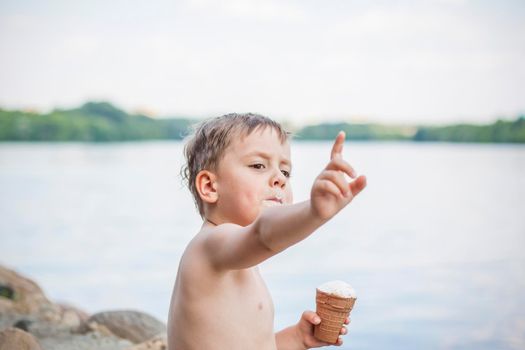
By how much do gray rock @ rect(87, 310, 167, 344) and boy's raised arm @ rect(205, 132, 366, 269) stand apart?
2783 mm

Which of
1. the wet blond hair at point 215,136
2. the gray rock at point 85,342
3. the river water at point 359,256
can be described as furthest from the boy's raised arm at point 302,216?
the river water at point 359,256

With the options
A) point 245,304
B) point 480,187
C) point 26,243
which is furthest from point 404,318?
point 480,187

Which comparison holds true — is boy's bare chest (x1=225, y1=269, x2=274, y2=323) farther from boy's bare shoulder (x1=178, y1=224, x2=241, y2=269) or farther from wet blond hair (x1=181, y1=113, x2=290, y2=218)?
wet blond hair (x1=181, y1=113, x2=290, y2=218)

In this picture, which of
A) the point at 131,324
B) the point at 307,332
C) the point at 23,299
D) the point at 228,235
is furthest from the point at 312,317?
the point at 23,299

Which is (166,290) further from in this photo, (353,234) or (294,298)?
(353,234)

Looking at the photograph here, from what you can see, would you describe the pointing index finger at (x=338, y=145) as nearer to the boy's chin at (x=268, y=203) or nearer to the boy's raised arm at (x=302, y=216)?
the boy's raised arm at (x=302, y=216)

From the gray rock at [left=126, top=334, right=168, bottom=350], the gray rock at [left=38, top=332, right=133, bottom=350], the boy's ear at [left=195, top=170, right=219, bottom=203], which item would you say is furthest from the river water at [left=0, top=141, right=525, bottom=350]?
the boy's ear at [left=195, top=170, right=219, bottom=203]

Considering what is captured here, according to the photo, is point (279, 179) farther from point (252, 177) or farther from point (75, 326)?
point (75, 326)

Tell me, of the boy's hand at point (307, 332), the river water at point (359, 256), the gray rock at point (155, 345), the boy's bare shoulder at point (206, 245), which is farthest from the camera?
the river water at point (359, 256)

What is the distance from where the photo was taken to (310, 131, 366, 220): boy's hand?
1.45m

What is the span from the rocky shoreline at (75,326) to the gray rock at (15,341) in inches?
19.0

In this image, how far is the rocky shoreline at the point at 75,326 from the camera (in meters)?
4.21

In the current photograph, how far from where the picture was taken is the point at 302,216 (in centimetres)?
148

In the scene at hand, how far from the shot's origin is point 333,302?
2.17m
